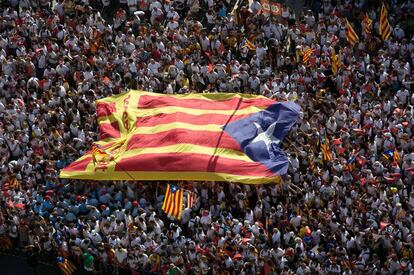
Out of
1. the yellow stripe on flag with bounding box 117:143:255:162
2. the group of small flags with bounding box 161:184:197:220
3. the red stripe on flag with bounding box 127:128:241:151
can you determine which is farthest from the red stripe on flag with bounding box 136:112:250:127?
the group of small flags with bounding box 161:184:197:220

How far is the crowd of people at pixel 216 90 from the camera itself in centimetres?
4019

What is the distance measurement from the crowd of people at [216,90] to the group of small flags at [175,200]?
36cm

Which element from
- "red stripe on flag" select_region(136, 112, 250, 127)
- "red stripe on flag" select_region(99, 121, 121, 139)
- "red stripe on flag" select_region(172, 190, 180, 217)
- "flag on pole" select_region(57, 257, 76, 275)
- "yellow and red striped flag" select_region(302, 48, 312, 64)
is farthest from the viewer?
"yellow and red striped flag" select_region(302, 48, 312, 64)

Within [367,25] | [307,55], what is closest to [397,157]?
[307,55]

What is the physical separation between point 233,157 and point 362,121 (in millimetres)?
4649

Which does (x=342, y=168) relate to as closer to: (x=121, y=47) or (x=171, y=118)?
(x=171, y=118)

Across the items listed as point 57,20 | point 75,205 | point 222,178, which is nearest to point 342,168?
point 222,178

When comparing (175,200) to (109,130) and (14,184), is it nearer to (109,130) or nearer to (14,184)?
(109,130)

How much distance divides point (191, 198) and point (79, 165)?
390 centimetres

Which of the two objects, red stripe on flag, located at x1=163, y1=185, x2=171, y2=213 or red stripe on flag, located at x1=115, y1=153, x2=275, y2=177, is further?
red stripe on flag, located at x1=115, y1=153, x2=275, y2=177

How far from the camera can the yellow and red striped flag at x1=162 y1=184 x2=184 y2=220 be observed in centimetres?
4097

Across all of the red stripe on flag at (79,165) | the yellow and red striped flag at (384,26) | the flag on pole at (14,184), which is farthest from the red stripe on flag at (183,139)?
the yellow and red striped flag at (384,26)

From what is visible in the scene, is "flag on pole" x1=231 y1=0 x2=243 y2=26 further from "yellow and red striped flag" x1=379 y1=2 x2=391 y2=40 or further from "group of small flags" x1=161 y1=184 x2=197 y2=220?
"group of small flags" x1=161 y1=184 x2=197 y2=220

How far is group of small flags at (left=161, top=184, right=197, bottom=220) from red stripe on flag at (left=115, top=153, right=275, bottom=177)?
3.01 feet
